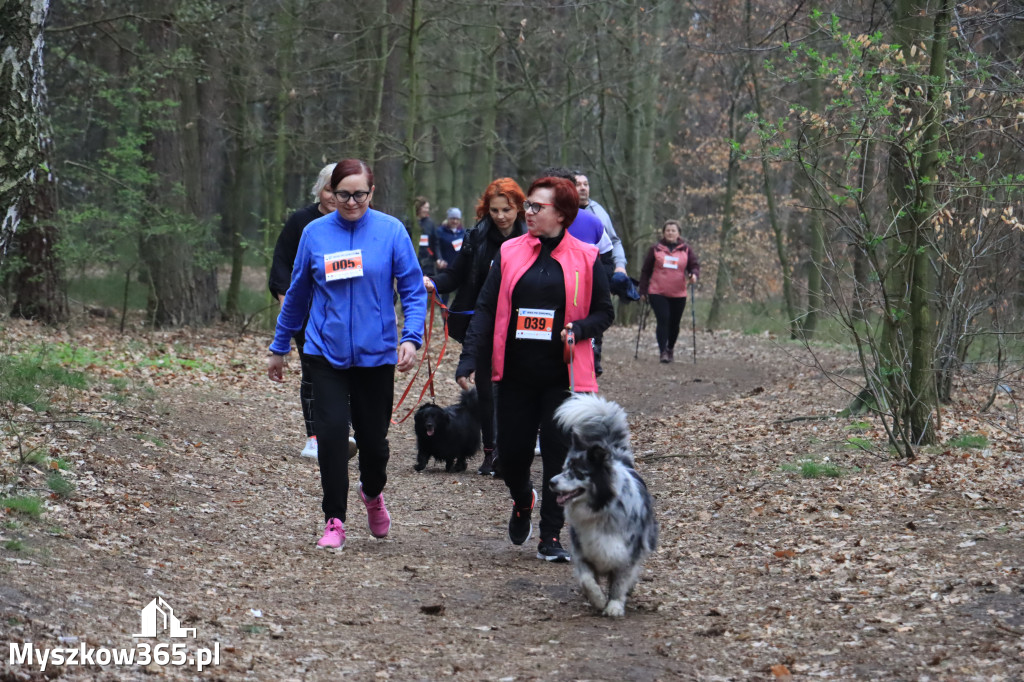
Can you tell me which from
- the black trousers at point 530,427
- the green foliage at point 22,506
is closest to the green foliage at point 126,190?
the green foliage at point 22,506

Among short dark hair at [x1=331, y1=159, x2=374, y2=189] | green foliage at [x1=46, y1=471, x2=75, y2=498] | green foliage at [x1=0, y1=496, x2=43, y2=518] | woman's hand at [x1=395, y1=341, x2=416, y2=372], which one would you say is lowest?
green foliage at [x1=46, y1=471, x2=75, y2=498]

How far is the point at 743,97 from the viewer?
31.9 m

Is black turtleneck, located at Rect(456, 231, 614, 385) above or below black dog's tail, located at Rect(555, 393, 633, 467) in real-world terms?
above

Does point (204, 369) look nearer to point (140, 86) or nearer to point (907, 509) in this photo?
point (140, 86)

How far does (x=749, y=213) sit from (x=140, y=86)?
27.1 metres

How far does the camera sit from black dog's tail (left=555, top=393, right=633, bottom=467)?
557cm

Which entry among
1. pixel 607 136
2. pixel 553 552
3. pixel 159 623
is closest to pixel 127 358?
pixel 553 552

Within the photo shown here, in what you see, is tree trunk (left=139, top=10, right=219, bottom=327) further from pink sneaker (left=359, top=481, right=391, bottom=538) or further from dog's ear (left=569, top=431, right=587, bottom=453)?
dog's ear (left=569, top=431, right=587, bottom=453)

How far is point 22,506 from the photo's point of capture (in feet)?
20.7

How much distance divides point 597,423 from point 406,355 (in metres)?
1.36

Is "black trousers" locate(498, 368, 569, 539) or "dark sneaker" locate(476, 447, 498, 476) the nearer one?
"black trousers" locate(498, 368, 569, 539)

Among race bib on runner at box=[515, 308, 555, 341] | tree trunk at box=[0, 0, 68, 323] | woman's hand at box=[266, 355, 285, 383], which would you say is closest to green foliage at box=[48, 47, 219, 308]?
tree trunk at box=[0, 0, 68, 323]

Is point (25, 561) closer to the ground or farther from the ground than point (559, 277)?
closer to the ground

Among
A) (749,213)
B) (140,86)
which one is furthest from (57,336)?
(749,213)
